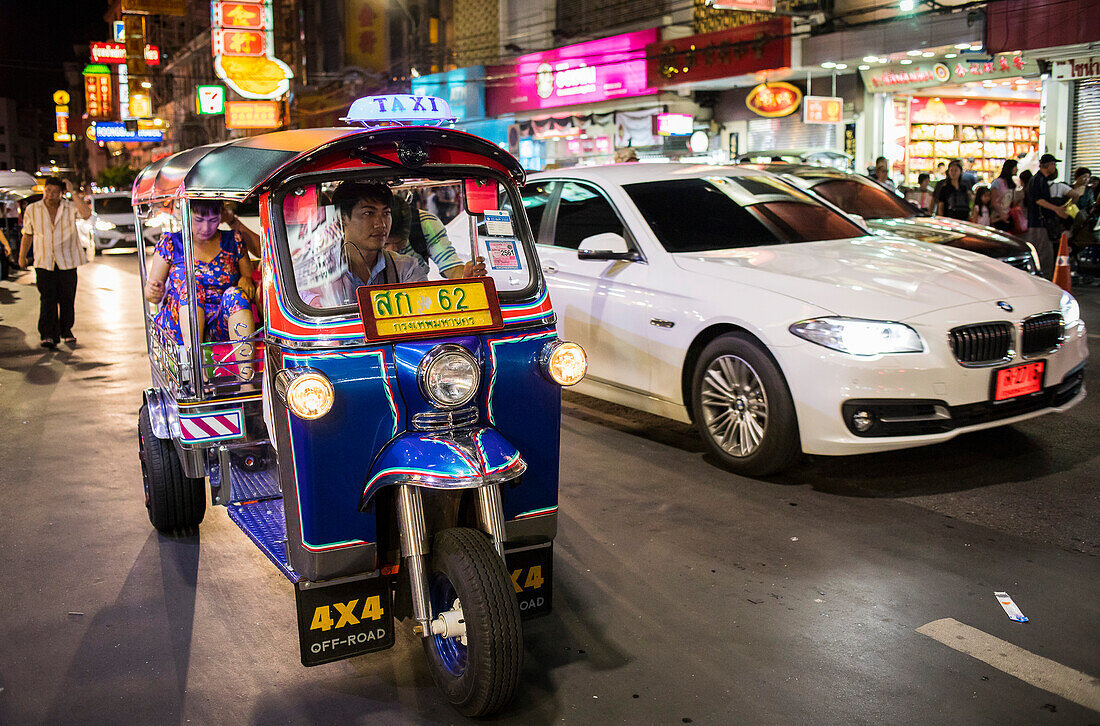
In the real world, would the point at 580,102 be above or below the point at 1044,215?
above

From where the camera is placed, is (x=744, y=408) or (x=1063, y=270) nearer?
(x=744, y=408)

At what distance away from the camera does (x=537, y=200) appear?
25.7ft

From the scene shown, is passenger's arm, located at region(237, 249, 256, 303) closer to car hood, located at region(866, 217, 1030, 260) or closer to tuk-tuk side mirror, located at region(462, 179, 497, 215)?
tuk-tuk side mirror, located at region(462, 179, 497, 215)

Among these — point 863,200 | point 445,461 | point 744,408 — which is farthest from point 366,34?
point 445,461

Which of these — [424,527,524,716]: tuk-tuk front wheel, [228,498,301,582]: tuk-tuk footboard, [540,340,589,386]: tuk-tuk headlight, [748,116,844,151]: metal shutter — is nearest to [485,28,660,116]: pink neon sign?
[748,116,844,151]: metal shutter

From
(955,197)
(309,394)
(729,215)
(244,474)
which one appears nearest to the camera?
(309,394)

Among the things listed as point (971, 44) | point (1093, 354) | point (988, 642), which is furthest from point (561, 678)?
point (971, 44)

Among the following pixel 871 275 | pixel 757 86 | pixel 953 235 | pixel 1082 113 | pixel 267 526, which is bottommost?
pixel 267 526

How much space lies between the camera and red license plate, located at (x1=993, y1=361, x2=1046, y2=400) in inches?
215

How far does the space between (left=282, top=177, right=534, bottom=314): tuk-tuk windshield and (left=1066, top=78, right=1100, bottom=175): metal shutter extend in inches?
699

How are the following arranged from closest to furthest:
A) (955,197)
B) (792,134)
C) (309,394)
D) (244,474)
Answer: (309,394) < (244,474) < (955,197) < (792,134)

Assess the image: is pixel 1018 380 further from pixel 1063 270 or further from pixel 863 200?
pixel 1063 270

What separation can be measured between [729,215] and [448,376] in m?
3.88

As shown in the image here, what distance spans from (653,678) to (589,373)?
3.56 m
